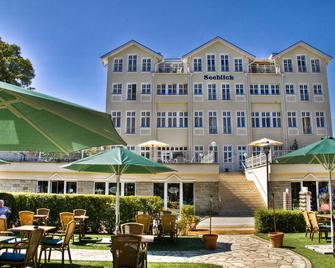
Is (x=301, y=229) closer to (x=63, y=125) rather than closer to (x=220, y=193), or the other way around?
(x=220, y=193)

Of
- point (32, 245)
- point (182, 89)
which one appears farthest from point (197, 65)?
point (32, 245)

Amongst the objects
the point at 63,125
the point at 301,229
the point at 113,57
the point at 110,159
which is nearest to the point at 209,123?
the point at 113,57

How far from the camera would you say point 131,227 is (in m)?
7.97

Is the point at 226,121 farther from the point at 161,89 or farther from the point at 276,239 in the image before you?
the point at 276,239

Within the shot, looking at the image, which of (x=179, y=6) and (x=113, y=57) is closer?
(x=179, y=6)

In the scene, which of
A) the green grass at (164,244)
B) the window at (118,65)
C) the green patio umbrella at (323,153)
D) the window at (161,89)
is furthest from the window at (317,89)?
the green grass at (164,244)

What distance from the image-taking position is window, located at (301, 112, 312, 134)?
3135 cm

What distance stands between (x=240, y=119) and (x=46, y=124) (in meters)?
28.7

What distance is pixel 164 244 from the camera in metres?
11.3

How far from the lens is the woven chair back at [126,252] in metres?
5.74

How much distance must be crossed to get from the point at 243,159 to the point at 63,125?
27.9 m

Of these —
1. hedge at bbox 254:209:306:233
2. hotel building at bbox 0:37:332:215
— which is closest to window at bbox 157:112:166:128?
hotel building at bbox 0:37:332:215

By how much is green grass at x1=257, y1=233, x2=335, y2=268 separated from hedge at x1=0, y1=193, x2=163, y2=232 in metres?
4.87

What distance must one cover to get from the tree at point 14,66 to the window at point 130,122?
8.84m
